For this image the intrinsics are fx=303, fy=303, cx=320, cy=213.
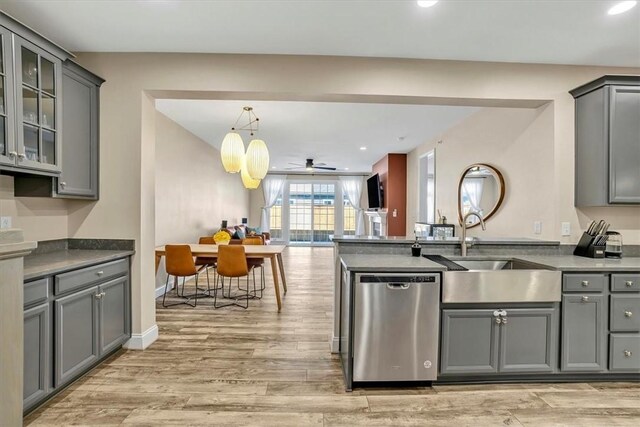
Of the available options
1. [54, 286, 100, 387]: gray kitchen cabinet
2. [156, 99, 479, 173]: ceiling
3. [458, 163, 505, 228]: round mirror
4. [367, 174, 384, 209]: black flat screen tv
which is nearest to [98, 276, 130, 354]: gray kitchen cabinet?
[54, 286, 100, 387]: gray kitchen cabinet

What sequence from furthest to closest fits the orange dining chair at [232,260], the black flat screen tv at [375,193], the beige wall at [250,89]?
1. the black flat screen tv at [375,193]
2. the orange dining chair at [232,260]
3. the beige wall at [250,89]

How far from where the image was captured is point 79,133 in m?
2.58

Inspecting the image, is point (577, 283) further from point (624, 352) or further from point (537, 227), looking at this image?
point (537, 227)

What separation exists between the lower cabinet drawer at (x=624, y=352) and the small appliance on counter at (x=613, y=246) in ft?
2.27

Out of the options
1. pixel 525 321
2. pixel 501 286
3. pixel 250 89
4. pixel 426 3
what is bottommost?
pixel 525 321

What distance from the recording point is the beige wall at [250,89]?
2.76 meters

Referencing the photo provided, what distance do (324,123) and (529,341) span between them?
3.95 meters

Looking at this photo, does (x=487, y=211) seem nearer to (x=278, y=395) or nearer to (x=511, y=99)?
(x=511, y=99)

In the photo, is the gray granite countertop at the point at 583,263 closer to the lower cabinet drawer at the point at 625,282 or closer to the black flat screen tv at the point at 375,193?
the lower cabinet drawer at the point at 625,282

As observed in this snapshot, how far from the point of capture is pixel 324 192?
36.6 feet

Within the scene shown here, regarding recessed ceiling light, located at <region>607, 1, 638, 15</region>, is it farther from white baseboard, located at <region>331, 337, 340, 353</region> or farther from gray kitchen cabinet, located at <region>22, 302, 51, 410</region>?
gray kitchen cabinet, located at <region>22, 302, 51, 410</region>

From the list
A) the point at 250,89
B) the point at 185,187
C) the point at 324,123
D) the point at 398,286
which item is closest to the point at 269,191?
the point at 185,187

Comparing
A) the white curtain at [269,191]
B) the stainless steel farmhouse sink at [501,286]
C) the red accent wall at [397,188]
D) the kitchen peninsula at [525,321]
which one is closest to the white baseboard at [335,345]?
the kitchen peninsula at [525,321]

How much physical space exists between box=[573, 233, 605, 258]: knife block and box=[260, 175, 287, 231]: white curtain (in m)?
8.93
